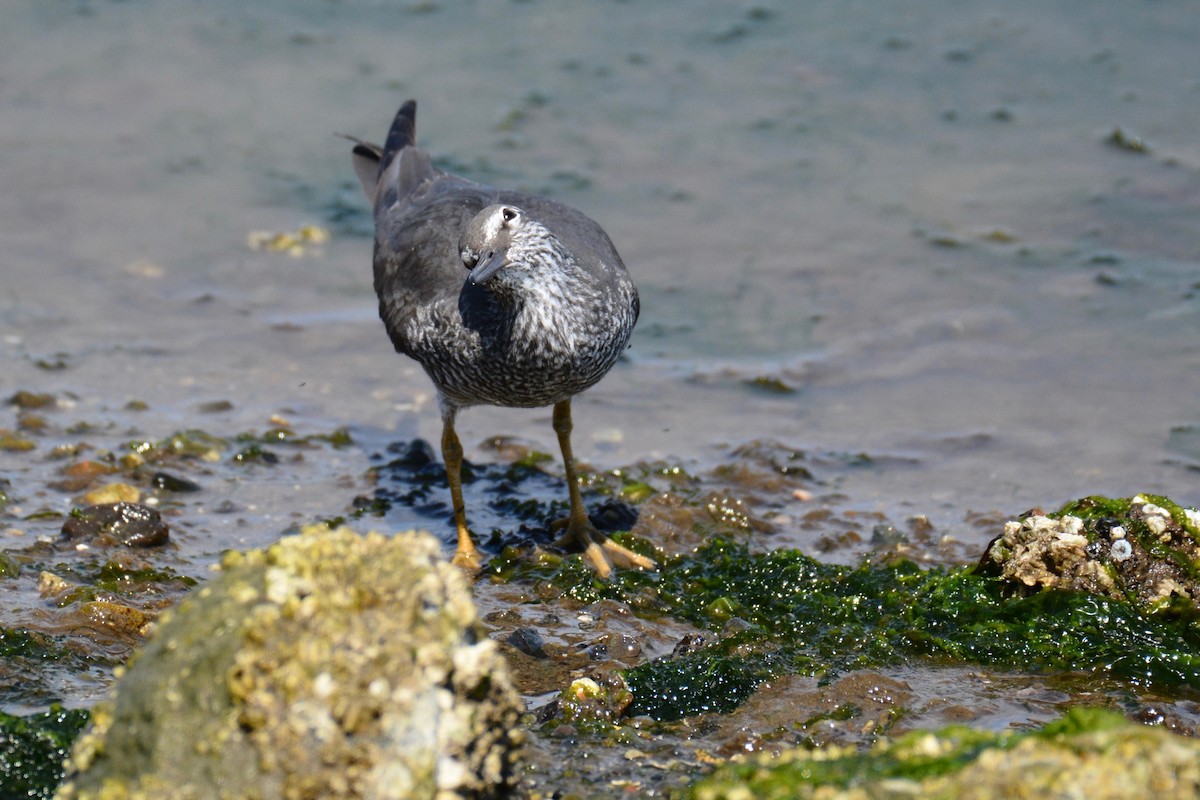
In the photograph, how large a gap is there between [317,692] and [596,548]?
3625 mm

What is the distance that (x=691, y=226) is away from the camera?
1053 centimetres

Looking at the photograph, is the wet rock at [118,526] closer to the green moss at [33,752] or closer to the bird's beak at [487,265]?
the bird's beak at [487,265]

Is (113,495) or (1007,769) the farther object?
(113,495)

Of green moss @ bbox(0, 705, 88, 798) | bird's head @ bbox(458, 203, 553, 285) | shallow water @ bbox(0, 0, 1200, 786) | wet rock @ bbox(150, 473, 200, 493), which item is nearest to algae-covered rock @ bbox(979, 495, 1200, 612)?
shallow water @ bbox(0, 0, 1200, 786)

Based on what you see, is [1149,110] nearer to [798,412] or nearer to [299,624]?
[798,412]

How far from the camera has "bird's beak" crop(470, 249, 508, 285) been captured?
570 cm

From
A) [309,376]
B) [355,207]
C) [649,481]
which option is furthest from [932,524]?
[355,207]

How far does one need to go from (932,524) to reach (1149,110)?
646 centimetres

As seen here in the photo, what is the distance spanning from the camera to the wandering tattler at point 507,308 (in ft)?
19.7

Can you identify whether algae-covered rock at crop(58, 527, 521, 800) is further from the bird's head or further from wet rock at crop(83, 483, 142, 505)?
wet rock at crop(83, 483, 142, 505)

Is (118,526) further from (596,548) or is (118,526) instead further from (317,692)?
(317,692)

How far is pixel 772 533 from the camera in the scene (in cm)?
673

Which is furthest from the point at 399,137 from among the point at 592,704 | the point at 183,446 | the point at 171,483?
the point at 592,704

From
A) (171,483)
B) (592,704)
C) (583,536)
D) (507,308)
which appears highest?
(507,308)
